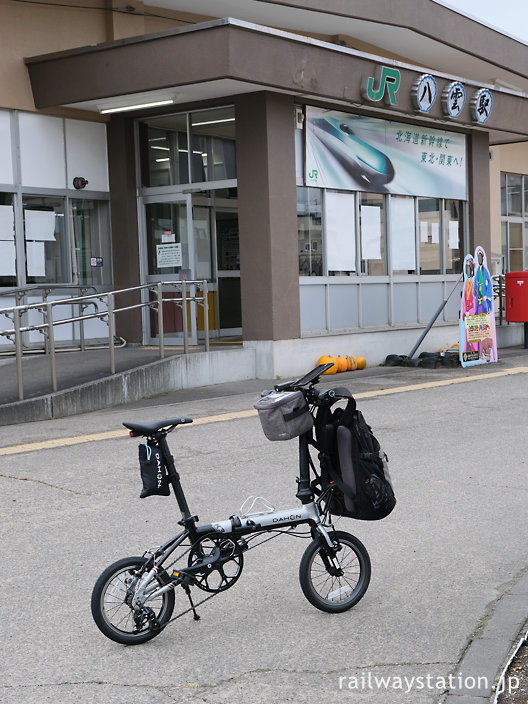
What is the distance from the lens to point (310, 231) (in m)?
15.7

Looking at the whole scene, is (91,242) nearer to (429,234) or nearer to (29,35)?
(29,35)

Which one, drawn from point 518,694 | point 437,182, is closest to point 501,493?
point 518,694

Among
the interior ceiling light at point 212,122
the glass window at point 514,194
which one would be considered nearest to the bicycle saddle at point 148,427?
the interior ceiling light at point 212,122

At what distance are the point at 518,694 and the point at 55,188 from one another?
43.4 ft

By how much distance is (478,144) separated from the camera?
64.2 ft

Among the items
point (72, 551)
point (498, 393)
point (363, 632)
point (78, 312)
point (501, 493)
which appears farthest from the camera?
point (78, 312)

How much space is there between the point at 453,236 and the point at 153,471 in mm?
15892

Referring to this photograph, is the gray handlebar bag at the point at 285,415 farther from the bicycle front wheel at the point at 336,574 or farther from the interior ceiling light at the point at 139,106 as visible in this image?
the interior ceiling light at the point at 139,106

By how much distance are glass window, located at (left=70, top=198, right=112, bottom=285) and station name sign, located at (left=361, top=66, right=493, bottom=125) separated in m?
4.98

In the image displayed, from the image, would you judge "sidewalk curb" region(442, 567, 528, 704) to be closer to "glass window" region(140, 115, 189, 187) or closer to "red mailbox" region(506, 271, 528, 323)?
"glass window" region(140, 115, 189, 187)

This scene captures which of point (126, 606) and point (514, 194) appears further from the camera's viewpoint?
point (514, 194)

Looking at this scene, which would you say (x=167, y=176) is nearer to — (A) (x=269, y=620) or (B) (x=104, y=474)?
(B) (x=104, y=474)

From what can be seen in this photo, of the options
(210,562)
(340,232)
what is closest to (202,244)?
(340,232)

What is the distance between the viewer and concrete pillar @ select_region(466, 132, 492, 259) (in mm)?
19469
